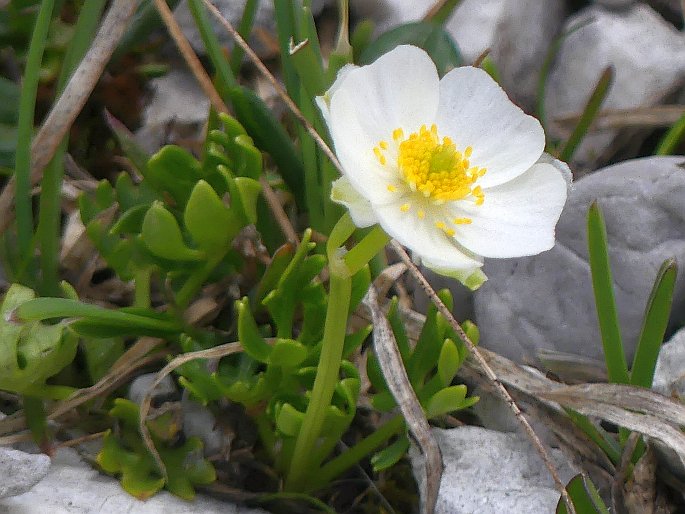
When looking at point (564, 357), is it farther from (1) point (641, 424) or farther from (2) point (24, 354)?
(2) point (24, 354)

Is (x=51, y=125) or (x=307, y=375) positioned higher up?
(x=51, y=125)

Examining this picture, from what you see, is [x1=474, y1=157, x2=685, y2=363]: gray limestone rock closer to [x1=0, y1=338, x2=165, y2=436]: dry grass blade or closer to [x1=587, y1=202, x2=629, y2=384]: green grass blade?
[x1=587, y1=202, x2=629, y2=384]: green grass blade

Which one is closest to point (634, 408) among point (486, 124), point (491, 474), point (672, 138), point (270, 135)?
point (491, 474)

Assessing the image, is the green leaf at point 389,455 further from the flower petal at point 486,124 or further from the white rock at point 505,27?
the white rock at point 505,27

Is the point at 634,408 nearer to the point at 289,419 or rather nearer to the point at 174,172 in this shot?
the point at 289,419

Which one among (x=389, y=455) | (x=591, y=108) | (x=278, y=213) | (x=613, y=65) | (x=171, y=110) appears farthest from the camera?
(x=613, y=65)

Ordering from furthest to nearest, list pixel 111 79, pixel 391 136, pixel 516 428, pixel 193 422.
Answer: pixel 111 79, pixel 516 428, pixel 193 422, pixel 391 136

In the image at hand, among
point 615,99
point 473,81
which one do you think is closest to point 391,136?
point 473,81
